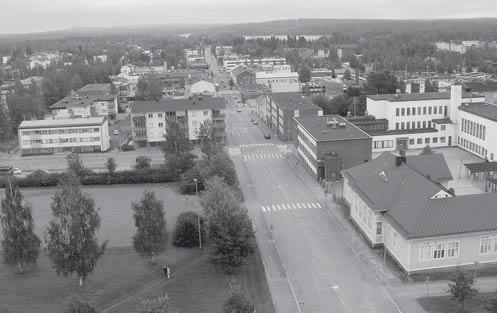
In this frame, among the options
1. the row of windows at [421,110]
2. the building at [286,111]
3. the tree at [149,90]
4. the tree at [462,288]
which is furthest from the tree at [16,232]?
the tree at [149,90]

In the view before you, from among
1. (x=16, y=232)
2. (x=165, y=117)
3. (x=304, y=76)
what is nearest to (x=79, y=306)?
(x=16, y=232)

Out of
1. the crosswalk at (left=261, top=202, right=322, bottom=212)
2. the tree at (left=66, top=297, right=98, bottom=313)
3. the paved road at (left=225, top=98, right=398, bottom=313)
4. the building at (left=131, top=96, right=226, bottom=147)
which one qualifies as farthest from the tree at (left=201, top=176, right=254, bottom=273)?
the building at (left=131, top=96, right=226, bottom=147)

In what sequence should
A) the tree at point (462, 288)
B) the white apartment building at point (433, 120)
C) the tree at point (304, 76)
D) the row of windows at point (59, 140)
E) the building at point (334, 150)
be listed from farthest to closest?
the tree at point (304, 76) < the row of windows at point (59, 140) < the white apartment building at point (433, 120) < the building at point (334, 150) < the tree at point (462, 288)

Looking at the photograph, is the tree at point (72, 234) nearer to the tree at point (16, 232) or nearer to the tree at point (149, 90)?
the tree at point (16, 232)

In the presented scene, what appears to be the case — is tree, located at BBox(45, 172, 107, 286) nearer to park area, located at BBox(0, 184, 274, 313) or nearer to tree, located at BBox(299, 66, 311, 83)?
park area, located at BBox(0, 184, 274, 313)

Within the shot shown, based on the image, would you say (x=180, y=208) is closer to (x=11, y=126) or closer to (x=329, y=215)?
(x=329, y=215)

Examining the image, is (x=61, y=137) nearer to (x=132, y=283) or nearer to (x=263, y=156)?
(x=263, y=156)
